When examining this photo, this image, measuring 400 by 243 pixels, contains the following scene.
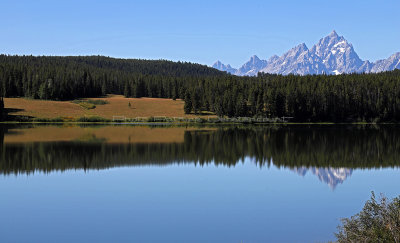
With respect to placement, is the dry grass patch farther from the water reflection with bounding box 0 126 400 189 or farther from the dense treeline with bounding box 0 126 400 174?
→ the water reflection with bounding box 0 126 400 189

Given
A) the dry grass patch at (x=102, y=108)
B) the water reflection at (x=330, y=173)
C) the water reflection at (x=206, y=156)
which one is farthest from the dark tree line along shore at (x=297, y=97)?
the water reflection at (x=330, y=173)

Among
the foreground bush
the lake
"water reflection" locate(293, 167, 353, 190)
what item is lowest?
the lake

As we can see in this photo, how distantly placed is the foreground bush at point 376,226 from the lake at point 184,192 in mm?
5179

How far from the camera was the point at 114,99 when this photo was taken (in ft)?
627

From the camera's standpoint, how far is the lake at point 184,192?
21094 mm

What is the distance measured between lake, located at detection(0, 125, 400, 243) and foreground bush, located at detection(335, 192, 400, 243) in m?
5.18

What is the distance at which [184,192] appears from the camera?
99.5 ft

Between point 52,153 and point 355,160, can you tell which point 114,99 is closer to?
point 52,153

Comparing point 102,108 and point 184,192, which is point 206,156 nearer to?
point 184,192

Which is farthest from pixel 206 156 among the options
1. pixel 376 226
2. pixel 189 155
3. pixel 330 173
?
pixel 376 226

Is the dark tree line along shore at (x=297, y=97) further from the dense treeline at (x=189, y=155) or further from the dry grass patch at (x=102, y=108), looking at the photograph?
the dense treeline at (x=189, y=155)

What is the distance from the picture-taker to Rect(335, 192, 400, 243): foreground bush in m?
13.5

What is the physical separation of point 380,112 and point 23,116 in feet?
381

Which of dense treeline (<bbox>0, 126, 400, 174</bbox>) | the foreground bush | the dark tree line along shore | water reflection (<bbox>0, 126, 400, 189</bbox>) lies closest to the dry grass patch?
the dark tree line along shore
